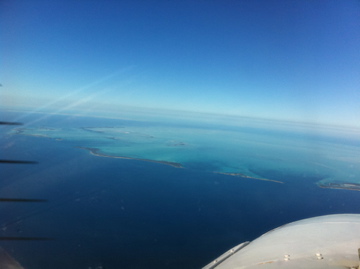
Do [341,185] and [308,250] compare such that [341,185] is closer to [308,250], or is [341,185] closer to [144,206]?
[144,206]

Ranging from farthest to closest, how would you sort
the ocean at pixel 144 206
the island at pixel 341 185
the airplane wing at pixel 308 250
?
the island at pixel 341 185 < the ocean at pixel 144 206 < the airplane wing at pixel 308 250

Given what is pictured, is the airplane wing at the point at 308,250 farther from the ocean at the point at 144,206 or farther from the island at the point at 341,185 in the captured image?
the island at the point at 341,185

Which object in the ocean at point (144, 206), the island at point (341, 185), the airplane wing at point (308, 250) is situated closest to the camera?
A: the airplane wing at point (308, 250)

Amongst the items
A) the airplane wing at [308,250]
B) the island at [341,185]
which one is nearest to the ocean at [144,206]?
the island at [341,185]

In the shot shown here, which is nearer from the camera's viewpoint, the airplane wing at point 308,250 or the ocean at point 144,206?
the airplane wing at point 308,250

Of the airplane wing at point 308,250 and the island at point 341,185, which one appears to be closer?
the airplane wing at point 308,250

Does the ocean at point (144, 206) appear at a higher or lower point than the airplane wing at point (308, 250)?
lower

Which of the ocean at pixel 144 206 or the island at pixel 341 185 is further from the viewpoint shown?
the island at pixel 341 185

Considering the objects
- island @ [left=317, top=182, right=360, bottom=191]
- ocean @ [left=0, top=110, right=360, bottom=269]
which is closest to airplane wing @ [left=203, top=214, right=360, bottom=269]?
ocean @ [left=0, top=110, right=360, bottom=269]

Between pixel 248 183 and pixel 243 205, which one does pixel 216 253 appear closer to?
pixel 243 205

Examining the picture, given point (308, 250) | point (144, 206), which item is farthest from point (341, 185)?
point (308, 250)

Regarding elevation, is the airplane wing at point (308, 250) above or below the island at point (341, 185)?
above

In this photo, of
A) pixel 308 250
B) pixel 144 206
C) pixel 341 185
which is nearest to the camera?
pixel 308 250
